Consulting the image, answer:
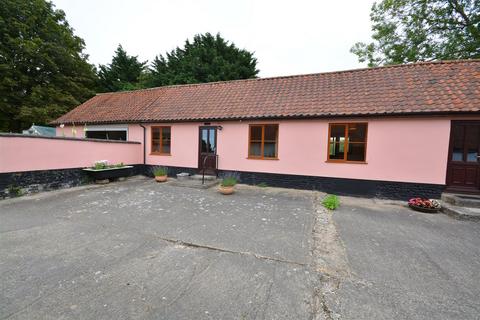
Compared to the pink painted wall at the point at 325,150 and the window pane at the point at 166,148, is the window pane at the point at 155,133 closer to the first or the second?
the window pane at the point at 166,148

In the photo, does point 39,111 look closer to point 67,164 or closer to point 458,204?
point 67,164

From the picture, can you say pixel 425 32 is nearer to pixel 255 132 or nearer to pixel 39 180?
pixel 255 132

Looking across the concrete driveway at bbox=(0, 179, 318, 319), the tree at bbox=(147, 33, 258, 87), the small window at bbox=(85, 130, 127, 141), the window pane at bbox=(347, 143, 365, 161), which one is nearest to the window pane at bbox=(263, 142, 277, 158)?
the window pane at bbox=(347, 143, 365, 161)

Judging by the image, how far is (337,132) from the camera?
25.1 ft

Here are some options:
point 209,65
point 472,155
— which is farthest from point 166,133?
point 209,65

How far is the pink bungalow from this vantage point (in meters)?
6.46

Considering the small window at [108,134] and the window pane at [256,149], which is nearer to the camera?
the window pane at [256,149]

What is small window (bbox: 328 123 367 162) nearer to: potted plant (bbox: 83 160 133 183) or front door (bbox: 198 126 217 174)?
front door (bbox: 198 126 217 174)

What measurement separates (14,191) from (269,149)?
870 centimetres

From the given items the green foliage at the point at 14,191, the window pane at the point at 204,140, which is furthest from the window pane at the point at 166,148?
the green foliage at the point at 14,191

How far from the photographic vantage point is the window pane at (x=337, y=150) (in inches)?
300

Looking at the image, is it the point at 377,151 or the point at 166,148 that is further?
the point at 166,148

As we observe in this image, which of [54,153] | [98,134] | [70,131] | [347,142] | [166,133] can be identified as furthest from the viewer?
[70,131]

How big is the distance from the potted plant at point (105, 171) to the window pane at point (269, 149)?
651 cm
